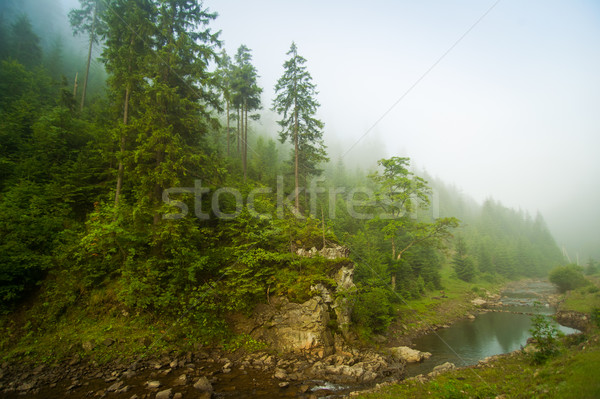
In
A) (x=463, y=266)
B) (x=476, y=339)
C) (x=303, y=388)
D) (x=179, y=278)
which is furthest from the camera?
(x=463, y=266)

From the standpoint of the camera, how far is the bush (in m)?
32.6

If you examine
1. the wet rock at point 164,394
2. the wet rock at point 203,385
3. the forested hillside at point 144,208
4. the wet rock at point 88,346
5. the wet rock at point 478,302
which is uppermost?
the forested hillside at point 144,208

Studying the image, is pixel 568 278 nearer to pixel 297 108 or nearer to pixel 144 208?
pixel 297 108

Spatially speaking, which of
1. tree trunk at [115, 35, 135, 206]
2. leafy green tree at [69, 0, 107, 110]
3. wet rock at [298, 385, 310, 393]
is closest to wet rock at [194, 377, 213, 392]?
wet rock at [298, 385, 310, 393]

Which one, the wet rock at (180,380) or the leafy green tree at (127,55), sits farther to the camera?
the leafy green tree at (127,55)

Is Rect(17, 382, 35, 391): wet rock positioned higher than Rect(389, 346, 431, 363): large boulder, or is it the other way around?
Rect(17, 382, 35, 391): wet rock

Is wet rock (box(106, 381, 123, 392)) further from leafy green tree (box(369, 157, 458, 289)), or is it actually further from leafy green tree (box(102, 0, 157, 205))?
leafy green tree (box(369, 157, 458, 289))

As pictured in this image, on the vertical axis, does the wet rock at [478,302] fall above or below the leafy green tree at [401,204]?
below

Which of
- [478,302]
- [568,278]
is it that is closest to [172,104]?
[478,302]

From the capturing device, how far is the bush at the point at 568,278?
32.6 metres

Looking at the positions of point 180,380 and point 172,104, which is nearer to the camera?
point 180,380

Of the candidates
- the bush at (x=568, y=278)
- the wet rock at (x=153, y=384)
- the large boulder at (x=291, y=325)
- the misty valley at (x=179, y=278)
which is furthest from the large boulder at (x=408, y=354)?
the bush at (x=568, y=278)

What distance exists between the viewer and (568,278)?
33438 millimetres

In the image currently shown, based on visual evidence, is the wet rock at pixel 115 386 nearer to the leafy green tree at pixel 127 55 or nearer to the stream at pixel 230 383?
the stream at pixel 230 383
